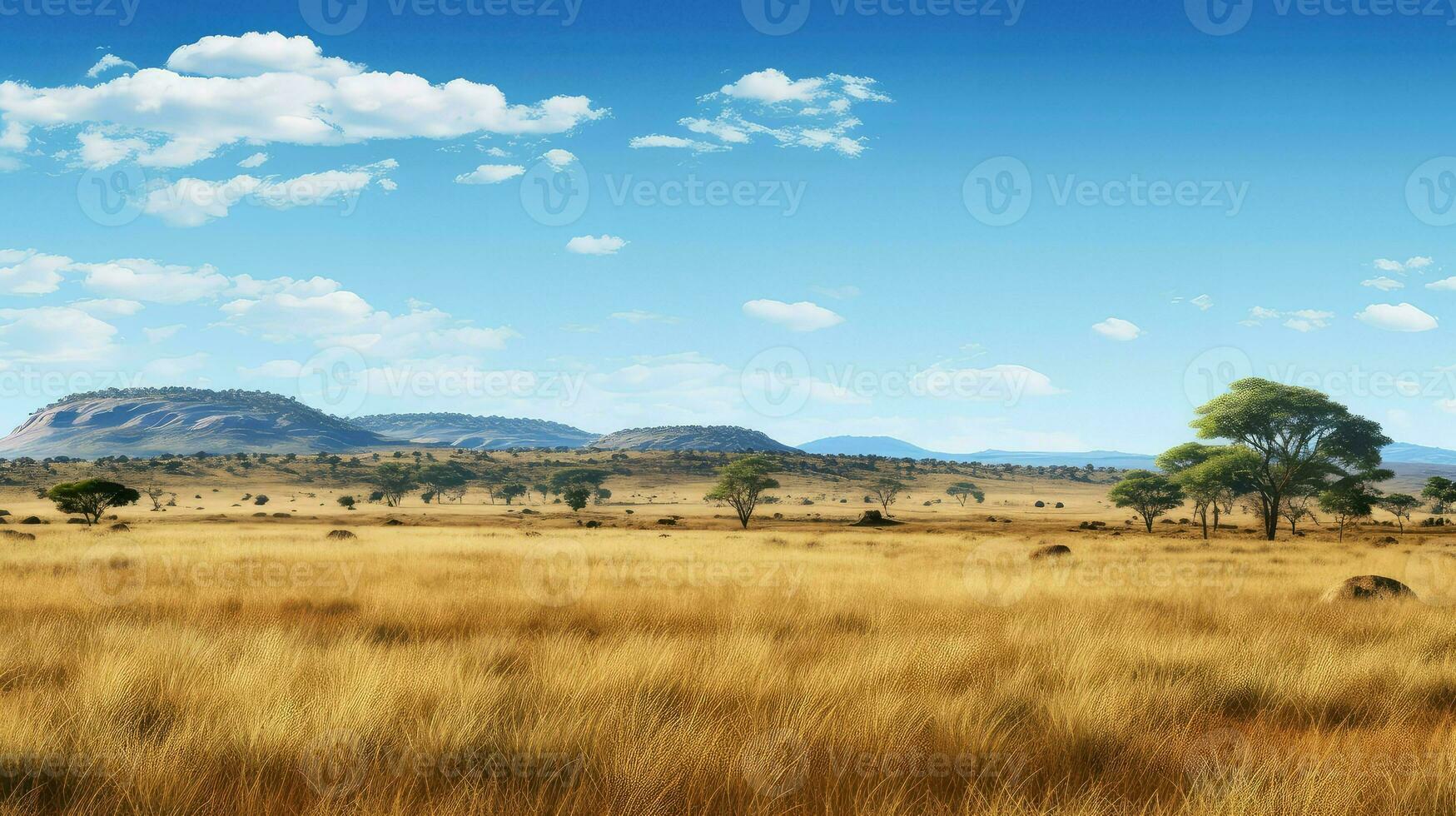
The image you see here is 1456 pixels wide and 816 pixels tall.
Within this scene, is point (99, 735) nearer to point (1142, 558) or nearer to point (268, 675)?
point (268, 675)

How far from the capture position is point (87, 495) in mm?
50125

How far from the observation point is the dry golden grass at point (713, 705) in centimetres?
391

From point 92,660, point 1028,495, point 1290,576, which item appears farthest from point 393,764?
point 1028,495

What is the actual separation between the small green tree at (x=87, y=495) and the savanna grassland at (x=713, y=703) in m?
46.7

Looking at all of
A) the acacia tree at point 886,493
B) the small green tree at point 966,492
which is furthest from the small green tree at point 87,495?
the small green tree at point 966,492

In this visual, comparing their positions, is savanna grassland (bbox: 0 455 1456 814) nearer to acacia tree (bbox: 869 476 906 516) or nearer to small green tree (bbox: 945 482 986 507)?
acacia tree (bbox: 869 476 906 516)

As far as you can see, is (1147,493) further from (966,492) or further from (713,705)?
(966,492)

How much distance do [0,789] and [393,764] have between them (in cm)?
180

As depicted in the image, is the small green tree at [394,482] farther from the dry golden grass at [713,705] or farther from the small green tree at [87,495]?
the dry golden grass at [713,705]

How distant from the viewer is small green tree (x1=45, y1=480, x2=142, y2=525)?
49.0 metres

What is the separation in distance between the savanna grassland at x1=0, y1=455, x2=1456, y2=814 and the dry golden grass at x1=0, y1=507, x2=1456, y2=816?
28 mm

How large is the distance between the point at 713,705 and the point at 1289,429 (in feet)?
163

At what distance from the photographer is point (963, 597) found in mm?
12070

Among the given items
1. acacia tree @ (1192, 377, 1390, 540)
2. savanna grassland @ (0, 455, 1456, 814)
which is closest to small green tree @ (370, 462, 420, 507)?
acacia tree @ (1192, 377, 1390, 540)
